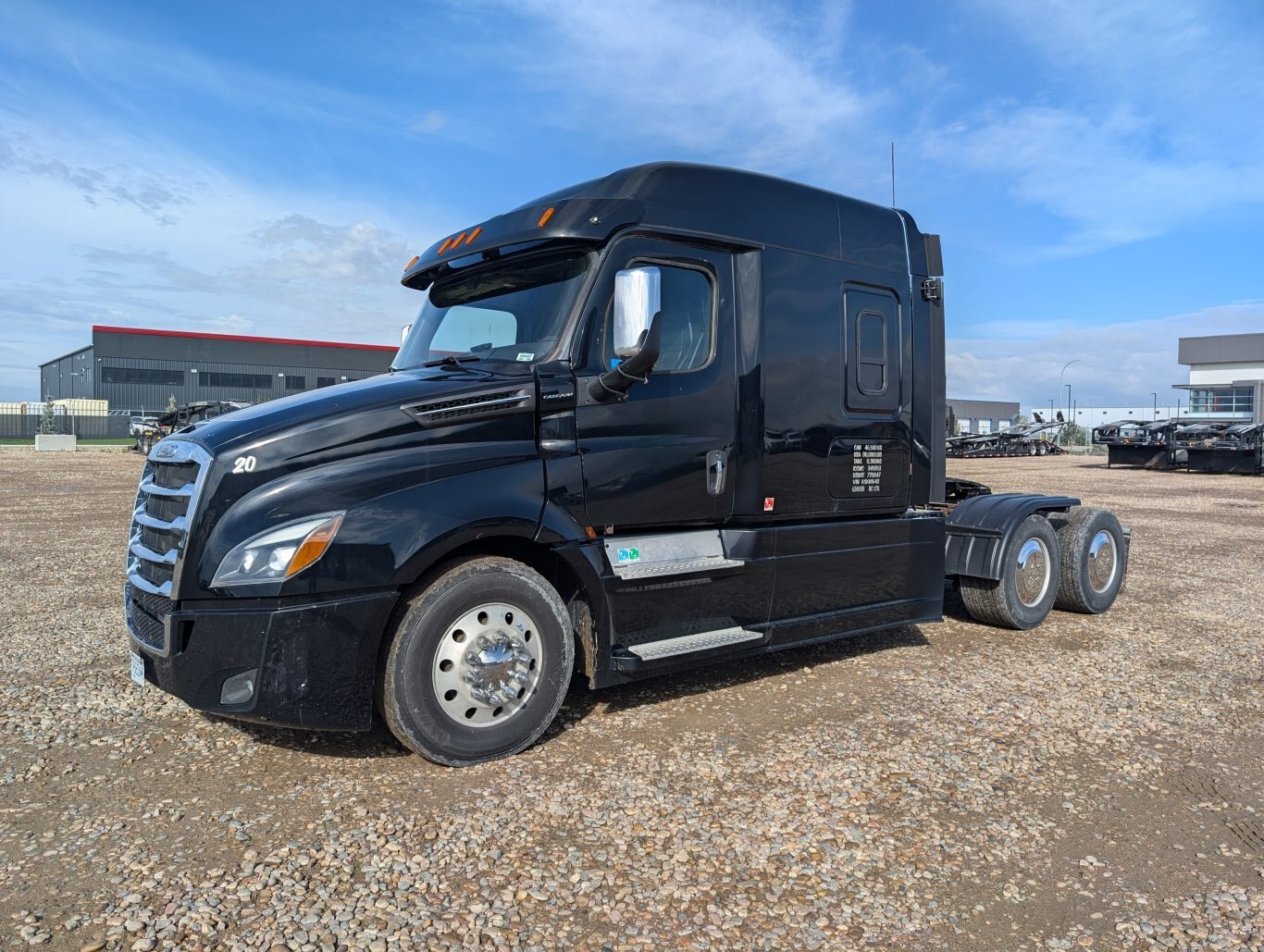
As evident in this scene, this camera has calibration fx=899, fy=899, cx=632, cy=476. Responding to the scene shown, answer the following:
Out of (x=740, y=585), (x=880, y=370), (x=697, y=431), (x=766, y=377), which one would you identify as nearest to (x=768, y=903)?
(x=740, y=585)

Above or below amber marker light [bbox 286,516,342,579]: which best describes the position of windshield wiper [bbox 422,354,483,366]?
above

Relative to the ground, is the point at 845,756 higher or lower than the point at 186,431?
lower

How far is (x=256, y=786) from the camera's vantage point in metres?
3.82

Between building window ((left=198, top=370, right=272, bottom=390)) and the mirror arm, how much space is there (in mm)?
72014

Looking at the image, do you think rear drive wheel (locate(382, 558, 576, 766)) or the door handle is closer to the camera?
rear drive wheel (locate(382, 558, 576, 766))

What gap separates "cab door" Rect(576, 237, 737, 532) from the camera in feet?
14.7

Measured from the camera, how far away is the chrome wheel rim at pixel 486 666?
4.02 metres

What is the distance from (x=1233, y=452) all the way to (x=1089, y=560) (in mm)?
26869

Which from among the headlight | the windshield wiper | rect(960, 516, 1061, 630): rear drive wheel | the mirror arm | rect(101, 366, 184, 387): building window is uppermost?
rect(101, 366, 184, 387): building window

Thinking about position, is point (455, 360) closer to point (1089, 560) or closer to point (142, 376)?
point (1089, 560)

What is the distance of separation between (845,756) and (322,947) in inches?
98.3

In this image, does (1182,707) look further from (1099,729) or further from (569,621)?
(569,621)

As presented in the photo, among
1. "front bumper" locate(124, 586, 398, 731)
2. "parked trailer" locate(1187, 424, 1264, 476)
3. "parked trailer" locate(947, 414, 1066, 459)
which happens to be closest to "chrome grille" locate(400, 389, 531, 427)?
"front bumper" locate(124, 586, 398, 731)

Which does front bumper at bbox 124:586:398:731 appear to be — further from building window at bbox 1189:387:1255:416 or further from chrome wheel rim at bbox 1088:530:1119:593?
building window at bbox 1189:387:1255:416
